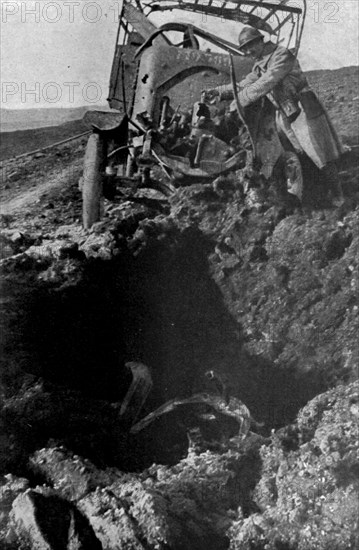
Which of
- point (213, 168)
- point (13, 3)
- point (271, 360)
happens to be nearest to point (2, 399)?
point (271, 360)

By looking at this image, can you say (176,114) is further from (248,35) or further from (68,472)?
(68,472)

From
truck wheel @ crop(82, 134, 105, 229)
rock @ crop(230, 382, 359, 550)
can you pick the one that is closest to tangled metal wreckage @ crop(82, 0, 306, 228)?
truck wheel @ crop(82, 134, 105, 229)

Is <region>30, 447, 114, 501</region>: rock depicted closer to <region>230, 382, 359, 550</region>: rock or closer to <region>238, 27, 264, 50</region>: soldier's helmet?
<region>230, 382, 359, 550</region>: rock

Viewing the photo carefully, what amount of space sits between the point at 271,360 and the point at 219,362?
0.27m

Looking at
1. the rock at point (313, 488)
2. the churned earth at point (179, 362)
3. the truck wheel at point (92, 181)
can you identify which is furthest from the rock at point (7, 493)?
the truck wheel at point (92, 181)

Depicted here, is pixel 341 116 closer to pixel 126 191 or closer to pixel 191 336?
pixel 126 191

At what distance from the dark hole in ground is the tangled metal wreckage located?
58cm

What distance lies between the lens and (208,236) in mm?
4117

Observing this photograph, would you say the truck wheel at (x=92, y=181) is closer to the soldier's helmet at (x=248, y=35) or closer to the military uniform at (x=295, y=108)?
the military uniform at (x=295, y=108)

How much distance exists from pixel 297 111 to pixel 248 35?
2.24 ft

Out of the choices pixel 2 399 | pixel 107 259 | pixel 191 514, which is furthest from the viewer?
pixel 107 259

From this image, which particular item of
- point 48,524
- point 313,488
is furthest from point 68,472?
point 313,488

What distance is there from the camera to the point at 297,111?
13.7 feet

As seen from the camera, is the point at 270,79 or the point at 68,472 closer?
the point at 68,472
